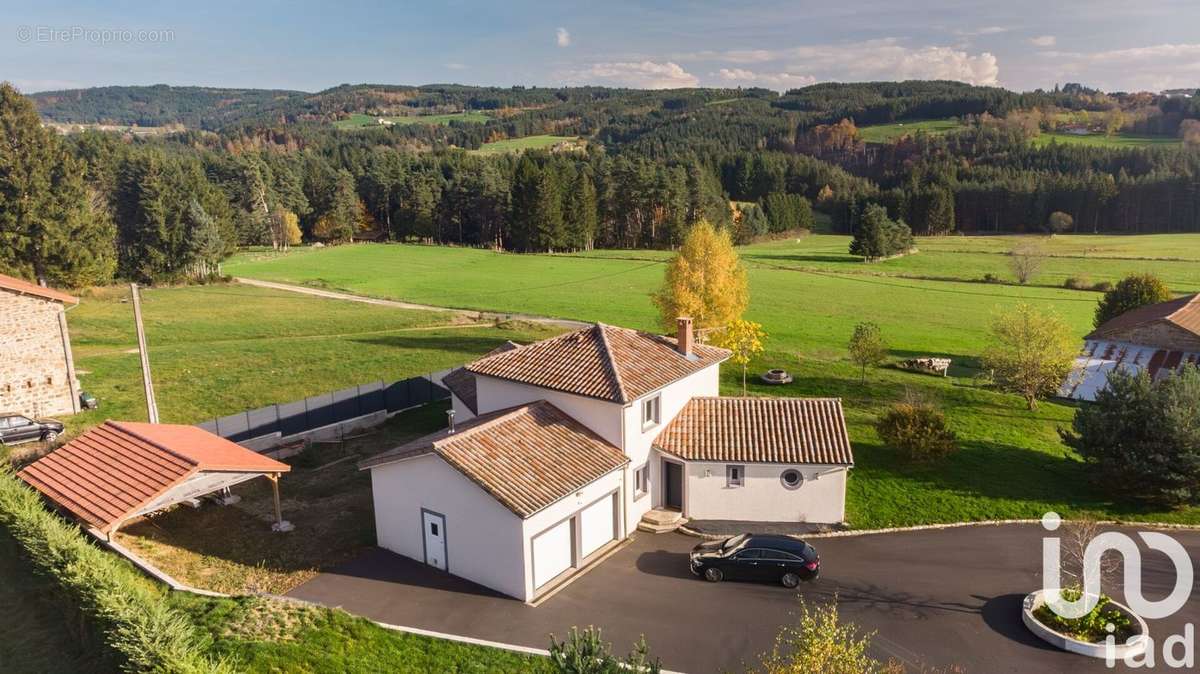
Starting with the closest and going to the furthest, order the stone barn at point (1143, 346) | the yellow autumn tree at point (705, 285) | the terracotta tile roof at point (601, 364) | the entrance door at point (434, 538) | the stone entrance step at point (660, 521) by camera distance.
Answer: the entrance door at point (434, 538) → the terracotta tile roof at point (601, 364) → the stone entrance step at point (660, 521) → the stone barn at point (1143, 346) → the yellow autumn tree at point (705, 285)

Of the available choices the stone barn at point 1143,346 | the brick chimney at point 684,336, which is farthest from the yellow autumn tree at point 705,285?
the stone barn at point 1143,346

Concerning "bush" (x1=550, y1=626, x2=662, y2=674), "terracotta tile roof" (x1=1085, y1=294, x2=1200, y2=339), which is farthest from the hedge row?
"terracotta tile roof" (x1=1085, y1=294, x2=1200, y2=339)

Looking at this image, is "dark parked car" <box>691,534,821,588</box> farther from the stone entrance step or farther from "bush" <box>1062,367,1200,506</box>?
"bush" <box>1062,367,1200,506</box>

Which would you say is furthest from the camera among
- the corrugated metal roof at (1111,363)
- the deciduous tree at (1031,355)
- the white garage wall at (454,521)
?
the corrugated metal roof at (1111,363)

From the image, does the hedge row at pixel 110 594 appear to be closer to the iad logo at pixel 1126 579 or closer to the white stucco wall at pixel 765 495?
the white stucco wall at pixel 765 495

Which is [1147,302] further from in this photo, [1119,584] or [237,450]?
[237,450]

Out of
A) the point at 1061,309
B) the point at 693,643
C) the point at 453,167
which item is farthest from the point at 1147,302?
the point at 453,167

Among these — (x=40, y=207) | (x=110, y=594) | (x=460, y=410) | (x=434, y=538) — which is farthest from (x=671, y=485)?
(x=40, y=207)
